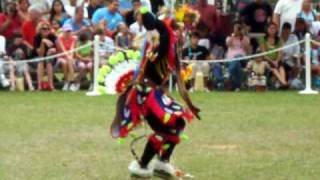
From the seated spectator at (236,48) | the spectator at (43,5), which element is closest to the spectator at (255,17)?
the seated spectator at (236,48)

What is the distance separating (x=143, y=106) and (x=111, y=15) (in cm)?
1114

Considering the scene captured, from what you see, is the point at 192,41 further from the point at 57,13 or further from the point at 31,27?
the point at 31,27

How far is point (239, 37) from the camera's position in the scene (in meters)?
18.8

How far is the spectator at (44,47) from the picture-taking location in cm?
1797

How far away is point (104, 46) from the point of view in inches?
710

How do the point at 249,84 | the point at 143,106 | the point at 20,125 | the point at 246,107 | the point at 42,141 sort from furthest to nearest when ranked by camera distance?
the point at 249,84, the point at 246,107, the point at 20,125, the point at 42,141, the point at 143,106

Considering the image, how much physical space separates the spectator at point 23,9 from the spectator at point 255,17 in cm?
466

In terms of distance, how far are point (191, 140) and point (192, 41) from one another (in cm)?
736

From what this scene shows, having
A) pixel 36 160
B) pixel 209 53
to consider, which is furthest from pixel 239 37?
pixel 36 160

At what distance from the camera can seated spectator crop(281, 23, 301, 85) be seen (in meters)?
18.5

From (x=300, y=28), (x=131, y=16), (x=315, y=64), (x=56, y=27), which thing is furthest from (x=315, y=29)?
(x=56, y=27)

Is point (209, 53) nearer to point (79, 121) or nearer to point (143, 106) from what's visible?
point (79, 121)

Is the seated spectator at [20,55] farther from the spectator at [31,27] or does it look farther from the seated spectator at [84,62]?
the seated spectator at [84,62]

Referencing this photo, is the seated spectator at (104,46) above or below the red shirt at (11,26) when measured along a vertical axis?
below
